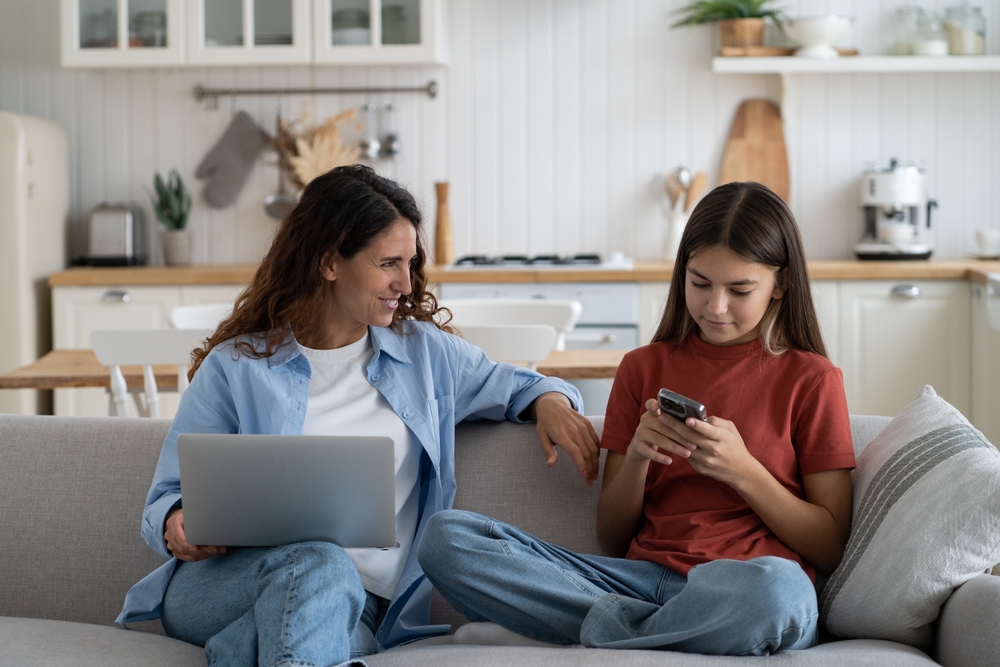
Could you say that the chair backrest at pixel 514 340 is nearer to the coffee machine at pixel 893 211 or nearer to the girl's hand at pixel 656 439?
the girl's hand at pixel 656 439

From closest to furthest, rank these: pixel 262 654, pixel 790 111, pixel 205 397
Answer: pixel 262 654
pixel 205 397
pixel 790 111

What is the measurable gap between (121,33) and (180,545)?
3.11 m

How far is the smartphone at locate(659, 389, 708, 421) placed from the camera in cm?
138

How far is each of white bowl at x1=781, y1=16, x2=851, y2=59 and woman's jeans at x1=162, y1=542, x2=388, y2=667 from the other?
3.13 meters

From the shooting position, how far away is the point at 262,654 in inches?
51.9

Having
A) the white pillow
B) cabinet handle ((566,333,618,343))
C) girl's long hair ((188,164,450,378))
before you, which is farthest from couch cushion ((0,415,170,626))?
cabinet handle ((566,333,618,343))

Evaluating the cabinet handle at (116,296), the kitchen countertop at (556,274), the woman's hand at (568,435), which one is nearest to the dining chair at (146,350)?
the woman's hand at (568,435)

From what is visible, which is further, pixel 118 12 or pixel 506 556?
pixel 118 12

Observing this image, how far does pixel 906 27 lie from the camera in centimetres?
407

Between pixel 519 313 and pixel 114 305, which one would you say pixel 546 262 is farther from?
pixel 114 305

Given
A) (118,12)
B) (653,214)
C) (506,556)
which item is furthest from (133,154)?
(506,556)

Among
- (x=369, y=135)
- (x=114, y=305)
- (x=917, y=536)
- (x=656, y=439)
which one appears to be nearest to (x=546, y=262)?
(x=369, y=135)

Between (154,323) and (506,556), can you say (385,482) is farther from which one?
(154,323)

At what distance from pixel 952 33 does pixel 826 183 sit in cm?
71
